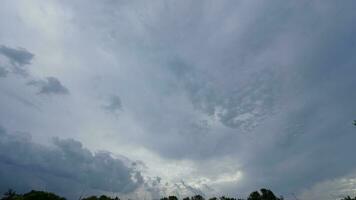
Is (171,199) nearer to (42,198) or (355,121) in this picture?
(42,198)

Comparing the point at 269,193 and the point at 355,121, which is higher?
the point at 269,193

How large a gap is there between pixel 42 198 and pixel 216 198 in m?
97.2

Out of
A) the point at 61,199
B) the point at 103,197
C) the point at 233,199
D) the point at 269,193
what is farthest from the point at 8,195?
the point at 269,193

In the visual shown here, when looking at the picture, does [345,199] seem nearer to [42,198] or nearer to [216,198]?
[216,198]

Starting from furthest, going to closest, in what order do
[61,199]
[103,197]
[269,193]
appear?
1. [269,193]
2. [103,197]
3. [61,199]

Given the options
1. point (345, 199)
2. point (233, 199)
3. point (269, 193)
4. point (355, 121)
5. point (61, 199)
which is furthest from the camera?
point (233, 199)

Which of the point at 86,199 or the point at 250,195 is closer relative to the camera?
the point at 86,199

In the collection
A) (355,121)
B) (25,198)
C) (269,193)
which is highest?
(269,193)

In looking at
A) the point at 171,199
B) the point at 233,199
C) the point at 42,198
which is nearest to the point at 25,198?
the point at 42,198

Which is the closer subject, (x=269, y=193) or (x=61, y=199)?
(x=61, y=199)

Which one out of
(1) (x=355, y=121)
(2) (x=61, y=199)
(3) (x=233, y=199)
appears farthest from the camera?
(3) (x=233, y=199)

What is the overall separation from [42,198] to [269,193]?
386 feet

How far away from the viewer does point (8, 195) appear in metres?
144

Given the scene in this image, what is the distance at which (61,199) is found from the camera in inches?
4995
